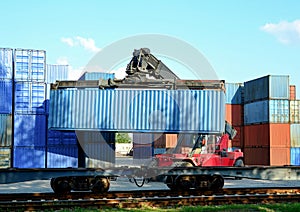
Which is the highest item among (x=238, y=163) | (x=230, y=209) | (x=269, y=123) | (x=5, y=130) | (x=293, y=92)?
(x=293, y=92)

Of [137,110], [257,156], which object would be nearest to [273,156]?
[257,156]

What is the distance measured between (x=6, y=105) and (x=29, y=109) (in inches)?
55.9

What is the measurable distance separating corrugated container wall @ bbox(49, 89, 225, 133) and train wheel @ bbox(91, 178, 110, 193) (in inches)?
180

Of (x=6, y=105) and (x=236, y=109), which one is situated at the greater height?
(x=236, y=109)

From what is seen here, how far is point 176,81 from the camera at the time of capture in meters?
21.0

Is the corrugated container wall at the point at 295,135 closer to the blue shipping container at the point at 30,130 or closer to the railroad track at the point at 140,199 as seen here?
the railroad track at the point at 140,199

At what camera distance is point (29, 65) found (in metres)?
24.1

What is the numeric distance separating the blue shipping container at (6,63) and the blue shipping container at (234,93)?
74.7 feet

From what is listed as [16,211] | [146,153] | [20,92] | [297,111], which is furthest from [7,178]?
[297,111]

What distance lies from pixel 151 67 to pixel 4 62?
9394mm

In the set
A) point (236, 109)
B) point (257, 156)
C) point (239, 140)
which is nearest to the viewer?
point (257, 156)

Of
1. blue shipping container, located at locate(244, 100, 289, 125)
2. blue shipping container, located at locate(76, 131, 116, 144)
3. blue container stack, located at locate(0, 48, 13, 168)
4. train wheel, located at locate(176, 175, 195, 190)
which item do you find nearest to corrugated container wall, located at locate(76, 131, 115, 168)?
blue shipping container, located at locate(76, 131, 116, 144)

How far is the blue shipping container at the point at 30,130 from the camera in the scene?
22875 mm

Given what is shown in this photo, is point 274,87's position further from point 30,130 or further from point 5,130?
point 5,130
